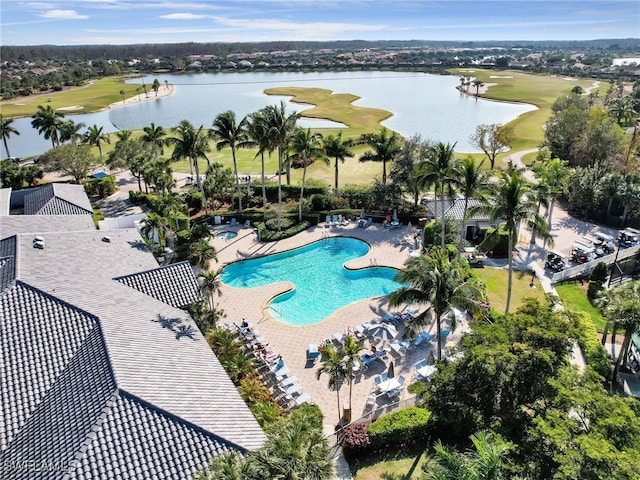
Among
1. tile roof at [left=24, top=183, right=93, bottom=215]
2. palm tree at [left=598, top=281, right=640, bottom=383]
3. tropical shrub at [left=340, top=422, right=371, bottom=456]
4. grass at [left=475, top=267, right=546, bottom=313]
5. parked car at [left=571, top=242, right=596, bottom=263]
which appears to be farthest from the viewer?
tile roof at [left=24, top=183, right=93, bottom=215]

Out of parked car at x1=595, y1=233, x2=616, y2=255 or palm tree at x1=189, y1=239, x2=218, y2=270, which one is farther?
parked car at x1=595, y1=233, x2=616, y2=255

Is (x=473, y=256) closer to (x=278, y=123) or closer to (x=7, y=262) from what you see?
(x=278, y=123)

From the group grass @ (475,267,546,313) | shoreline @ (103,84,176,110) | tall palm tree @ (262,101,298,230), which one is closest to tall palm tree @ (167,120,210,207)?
tall palm tree @ (262,101,298,230)

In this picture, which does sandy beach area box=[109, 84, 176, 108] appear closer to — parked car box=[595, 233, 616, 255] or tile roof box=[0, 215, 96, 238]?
tile roof box=[0, 215, 96, 238]

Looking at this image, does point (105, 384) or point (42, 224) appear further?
point (42, 224)

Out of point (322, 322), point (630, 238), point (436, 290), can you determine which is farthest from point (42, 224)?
point (630, 238)

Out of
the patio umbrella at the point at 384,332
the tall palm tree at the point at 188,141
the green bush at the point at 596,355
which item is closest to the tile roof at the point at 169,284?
the patio umbrella at the point at 384,332

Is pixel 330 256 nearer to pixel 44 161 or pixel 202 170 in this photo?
pixel 202 170
